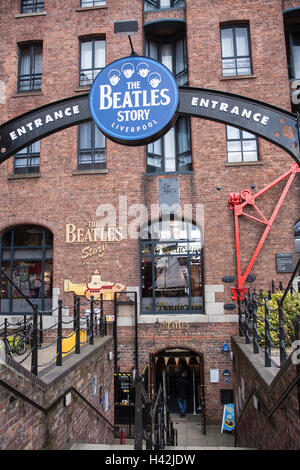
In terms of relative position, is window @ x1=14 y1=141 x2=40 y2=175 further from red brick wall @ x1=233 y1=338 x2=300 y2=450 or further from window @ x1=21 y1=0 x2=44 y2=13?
red brick wall @ x1=233 y1=338 x2=300 y2=450

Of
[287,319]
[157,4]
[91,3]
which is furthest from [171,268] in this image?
[91,3]

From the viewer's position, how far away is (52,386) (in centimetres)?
477

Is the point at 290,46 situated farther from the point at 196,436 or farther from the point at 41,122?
the point at 196,436

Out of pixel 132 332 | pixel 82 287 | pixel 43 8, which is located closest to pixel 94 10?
pixel 43 8

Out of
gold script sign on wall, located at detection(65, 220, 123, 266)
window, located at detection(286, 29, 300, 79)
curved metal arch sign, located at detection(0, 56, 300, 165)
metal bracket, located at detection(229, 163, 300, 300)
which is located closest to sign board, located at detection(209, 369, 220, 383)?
metal bracket, located at detection(229, 163, 300, 300)

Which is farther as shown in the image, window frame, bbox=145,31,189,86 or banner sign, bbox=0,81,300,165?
window frame, bbox=145,31,189,86

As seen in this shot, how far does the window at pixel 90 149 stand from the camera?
1176 centimetres

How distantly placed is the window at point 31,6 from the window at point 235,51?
6809mm

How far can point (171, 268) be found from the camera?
1115 centimetres

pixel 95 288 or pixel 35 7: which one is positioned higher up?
pixel 35 7

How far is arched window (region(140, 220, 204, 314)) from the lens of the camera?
10953mm

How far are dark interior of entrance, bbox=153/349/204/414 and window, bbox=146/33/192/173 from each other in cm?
605

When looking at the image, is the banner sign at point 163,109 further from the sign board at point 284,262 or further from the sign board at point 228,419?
the sign board at point 228,419

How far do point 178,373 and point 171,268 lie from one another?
3.57 metres
